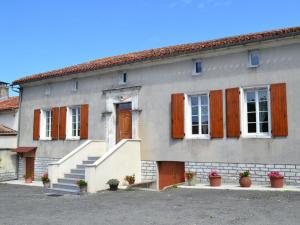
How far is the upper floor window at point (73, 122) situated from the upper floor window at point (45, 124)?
1.53m

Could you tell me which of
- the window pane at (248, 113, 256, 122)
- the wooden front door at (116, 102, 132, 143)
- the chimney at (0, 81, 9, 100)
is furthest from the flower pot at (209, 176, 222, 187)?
the chimney at (0, 81, 9, 100)

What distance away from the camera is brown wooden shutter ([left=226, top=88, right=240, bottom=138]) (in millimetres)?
12211

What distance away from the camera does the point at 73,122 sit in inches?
682

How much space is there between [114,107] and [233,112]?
5382mm

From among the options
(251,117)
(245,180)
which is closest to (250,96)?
(251,117)

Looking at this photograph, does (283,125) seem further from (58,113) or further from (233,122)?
(58,113)

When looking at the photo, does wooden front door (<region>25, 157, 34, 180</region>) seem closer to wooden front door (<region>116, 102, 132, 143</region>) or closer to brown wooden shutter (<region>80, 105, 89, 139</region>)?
→ brown wooden shutter (<region>80, 105, 89, 139</region>)

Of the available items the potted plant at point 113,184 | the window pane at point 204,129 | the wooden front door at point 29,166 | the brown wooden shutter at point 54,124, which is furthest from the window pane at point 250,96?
the wooden front door at point 29,166

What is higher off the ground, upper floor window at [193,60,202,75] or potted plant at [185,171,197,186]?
upper floor window at [193,60,202,75]

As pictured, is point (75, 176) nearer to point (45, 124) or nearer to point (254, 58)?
point (45, 124)

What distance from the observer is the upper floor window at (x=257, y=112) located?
39.0 feet

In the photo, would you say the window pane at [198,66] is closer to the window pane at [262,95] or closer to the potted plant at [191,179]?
the window pane at [262,95]

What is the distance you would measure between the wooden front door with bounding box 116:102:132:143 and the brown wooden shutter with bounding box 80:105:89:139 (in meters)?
1.61

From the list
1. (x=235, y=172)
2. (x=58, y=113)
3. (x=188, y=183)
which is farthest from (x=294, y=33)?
(x=58, y=113)
